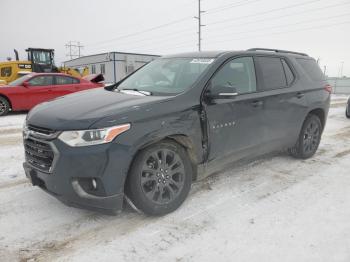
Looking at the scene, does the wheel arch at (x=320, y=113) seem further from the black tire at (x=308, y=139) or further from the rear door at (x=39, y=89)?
the rear door at (x=39, y=89)

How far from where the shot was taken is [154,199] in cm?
322

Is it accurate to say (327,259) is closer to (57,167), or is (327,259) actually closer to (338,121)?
(57,167)

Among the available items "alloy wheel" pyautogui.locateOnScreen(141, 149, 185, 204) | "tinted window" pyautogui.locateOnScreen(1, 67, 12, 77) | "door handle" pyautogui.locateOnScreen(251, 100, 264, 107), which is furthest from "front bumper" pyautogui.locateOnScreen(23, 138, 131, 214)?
→ "tinted window" pyautogui.locateOnScreen(1, 67, 12, 77)

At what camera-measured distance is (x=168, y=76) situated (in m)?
3.98

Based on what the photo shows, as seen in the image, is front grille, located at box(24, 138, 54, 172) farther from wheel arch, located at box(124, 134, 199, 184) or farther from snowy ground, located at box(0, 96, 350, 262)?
wheel arch, located at box(124, 134, 199, 184)

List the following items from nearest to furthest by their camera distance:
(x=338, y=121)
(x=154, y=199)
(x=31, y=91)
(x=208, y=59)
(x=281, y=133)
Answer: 1. (x=154, y=199)
2. (x=208, y=59)
3. (x=281, y=133)
4. (x=338, y=121)
5. (x=31, y=91)

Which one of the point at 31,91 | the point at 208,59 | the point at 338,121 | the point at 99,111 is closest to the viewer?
the point at 99,111

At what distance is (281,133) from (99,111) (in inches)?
107

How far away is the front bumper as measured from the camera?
278 centimetres

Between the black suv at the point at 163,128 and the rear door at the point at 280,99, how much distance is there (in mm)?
15

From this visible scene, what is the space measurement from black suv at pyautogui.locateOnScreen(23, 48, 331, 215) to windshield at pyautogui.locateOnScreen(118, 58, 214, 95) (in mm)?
17

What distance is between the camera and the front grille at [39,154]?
2920 millimetres

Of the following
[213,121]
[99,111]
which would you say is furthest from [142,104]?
[213,121]

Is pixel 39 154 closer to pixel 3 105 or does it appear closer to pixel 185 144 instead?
pixel 185 144
